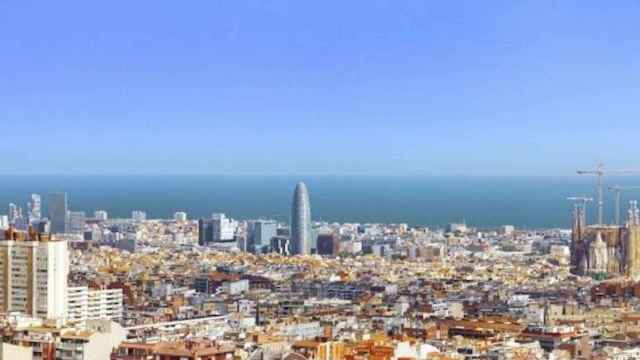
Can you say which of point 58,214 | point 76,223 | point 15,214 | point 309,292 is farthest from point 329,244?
point 309,292

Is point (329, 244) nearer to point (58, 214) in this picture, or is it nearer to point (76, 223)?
point (76, 223)

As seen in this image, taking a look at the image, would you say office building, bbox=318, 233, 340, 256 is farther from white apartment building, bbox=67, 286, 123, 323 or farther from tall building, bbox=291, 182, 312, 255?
white apartment building, bbox=67, 286, 123, 323

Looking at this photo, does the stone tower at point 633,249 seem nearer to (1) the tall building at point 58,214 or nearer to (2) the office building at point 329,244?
(2) the office building at point 329,244

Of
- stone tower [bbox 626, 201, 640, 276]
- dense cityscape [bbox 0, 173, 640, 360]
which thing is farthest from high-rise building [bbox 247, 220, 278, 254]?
stone tower [bbox 626, 201, 640, 276]

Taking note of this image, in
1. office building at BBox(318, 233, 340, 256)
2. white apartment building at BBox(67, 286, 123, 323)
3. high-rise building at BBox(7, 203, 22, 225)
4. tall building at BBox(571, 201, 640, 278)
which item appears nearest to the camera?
white apartment building at BBox(67, 286, 123, 323)

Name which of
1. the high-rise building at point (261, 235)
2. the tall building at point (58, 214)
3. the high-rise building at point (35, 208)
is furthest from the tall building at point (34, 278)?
the high-rise building at point (35, 208)

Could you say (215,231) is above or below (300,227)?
below
